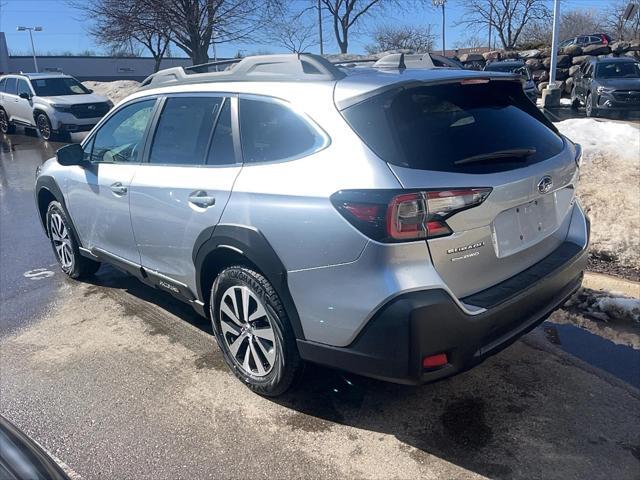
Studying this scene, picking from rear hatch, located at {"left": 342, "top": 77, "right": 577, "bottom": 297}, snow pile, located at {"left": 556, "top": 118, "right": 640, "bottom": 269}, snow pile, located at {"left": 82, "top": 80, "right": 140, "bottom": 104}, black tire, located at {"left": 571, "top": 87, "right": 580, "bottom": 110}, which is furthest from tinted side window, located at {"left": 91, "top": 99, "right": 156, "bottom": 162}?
black tire, located at {"left": 571, "top": 87, "right": 580, "bottom": 110}

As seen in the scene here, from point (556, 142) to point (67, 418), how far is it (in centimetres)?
330

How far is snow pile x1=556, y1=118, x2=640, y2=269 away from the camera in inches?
210

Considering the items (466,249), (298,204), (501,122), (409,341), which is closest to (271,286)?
(298,204)

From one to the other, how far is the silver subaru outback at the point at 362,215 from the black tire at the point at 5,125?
57.6 ft

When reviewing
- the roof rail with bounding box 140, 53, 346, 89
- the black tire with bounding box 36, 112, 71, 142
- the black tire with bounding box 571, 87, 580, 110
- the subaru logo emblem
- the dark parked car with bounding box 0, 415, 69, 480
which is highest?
the roof rail with bounding box 140, 53, 346, 89

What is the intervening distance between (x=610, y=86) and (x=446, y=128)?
16.7 m

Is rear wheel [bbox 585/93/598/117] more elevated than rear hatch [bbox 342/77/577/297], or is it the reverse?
rear hatch [bbox 342/77/577/297]

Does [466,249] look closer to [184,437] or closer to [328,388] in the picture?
[328,388]

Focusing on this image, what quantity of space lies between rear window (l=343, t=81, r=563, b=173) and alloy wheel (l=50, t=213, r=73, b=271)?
142 inches

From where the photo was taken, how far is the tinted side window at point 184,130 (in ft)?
11.8

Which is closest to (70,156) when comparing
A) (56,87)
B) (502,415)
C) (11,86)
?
(502,415)

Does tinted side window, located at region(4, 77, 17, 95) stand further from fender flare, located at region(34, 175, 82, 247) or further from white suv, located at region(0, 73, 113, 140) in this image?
fender flare, located at region(34, 175, 82, 247)

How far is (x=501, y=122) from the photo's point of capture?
312 cm

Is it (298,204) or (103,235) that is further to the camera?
(103,235)
